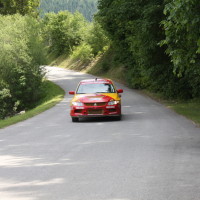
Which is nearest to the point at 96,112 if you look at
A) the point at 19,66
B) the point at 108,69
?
the point at 19,66

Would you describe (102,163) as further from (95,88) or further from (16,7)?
(16,7)

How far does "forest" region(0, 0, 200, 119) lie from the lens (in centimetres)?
Answer: 1353

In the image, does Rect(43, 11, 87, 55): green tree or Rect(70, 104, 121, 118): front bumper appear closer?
Rect(70, 104, 121, 118): front bumper

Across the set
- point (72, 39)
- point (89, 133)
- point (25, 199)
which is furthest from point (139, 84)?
point (72, 39)

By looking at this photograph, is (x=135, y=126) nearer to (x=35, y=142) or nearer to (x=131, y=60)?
(x=35, y=142)

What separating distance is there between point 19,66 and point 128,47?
33.0 ft

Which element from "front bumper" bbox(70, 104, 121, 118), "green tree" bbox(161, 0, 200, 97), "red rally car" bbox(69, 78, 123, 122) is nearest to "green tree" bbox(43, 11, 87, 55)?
"red rally car" bbox(69, 78, 123, 122)

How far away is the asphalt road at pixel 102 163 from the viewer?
6465 mm

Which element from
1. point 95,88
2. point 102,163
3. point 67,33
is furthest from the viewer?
point 67,33

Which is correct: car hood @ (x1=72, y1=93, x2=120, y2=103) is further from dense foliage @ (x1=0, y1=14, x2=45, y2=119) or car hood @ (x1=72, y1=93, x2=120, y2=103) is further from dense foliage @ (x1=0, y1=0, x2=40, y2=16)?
dense foliage @ (x1=0, y1=0, x2=40, y2=16)

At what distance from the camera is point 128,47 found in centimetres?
3938

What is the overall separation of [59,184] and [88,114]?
10.9 metres

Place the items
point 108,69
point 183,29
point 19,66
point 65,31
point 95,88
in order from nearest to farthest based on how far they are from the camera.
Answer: point 183,29
point 95,88
point 19,66
point 108,69
point 65,31

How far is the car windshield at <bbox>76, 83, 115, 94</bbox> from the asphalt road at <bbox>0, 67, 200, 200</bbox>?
11.0ft
